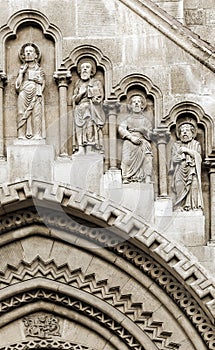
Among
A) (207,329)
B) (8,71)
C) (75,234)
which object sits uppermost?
(8,71)

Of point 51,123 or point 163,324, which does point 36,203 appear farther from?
point 163,324

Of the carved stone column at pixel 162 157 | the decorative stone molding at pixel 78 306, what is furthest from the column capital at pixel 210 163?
the decorative stone molding at pixel 78 306

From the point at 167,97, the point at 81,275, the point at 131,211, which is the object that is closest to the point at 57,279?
the point at 81,275

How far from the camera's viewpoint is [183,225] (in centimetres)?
1552

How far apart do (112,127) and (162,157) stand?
27.7 inches

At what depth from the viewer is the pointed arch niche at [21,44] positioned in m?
16.1

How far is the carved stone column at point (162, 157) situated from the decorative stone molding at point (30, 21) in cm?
154

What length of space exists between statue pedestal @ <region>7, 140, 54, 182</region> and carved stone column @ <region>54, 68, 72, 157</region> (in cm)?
19

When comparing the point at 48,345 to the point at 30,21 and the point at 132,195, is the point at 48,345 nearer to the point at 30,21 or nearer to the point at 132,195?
the point at 132,195

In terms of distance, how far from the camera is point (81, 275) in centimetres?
1579

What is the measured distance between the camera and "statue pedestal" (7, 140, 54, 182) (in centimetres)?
1563

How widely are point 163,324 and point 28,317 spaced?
1650 millimetres

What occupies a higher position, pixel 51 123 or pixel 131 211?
pixel 51 123

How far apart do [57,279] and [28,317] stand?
0.60 metres
